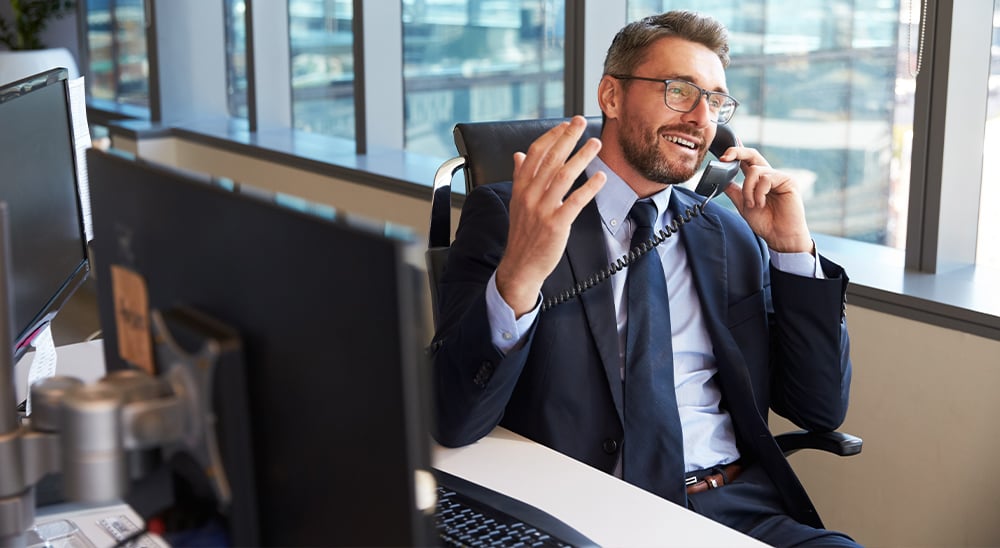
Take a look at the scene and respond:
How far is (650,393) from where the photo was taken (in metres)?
1.75

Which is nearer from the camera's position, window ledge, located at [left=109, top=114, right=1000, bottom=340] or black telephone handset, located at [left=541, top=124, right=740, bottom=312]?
black telephone handset, located at [left=541, top=124, right=740, bottom=312]

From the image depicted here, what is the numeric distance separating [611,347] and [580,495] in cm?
36

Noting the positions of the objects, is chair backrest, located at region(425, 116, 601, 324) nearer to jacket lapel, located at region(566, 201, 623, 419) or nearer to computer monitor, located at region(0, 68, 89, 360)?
jacket lapel, located at region(566, 201, 623, 419)

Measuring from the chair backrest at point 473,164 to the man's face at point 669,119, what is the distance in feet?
0.56

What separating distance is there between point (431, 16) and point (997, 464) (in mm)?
2847

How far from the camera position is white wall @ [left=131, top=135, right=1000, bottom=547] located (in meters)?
2.13

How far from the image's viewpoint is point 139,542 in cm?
131

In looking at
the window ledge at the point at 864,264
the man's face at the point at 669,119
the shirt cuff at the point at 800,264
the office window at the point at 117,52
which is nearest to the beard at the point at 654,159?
the man's face at the point at 669,119

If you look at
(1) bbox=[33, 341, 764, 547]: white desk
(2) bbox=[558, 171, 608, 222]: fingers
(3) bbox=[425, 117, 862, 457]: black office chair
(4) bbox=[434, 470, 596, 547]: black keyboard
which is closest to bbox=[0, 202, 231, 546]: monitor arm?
(1) bbox=[33, 341, 764, 547]: white desk

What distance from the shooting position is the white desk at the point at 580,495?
1.32m

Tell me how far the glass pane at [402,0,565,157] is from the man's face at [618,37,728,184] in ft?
5.35

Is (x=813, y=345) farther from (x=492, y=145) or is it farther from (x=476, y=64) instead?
(x=476, y=64)

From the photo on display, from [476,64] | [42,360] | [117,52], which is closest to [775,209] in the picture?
[42,360]

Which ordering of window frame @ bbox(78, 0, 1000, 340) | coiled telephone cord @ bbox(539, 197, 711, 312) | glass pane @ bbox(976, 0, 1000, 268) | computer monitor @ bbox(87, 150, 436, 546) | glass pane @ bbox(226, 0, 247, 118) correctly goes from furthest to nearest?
1. glass pane @ bbox(226, 0, 247, 118)
2. glass pane @ bbox(976, 0, 1000, 268)
3. window frame @ bbox(78, 0, 1000, 340)
4. coiled telephone cord @ bbox(539, 197, 711, 312)
5. computer monitor @ bbox(87, 150, 436, 546)
